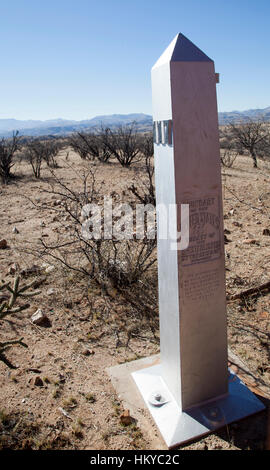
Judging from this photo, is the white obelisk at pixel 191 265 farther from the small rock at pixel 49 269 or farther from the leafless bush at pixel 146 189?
the leafless bush at pixel 146 189

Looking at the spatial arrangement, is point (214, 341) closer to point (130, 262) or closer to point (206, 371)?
point (206, 371)

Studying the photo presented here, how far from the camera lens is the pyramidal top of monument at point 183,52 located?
175 centimetres

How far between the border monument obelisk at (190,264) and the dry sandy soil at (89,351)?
143 millimetres

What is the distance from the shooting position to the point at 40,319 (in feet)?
10.7

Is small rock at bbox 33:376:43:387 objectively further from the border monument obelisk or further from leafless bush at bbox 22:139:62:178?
leafless bush at bbox 22:139:62:178

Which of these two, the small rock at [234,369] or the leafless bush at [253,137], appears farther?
the leafless bush at [253,137]

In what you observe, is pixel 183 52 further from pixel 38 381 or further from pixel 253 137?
pixel 253 137

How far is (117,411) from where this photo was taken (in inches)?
90.7

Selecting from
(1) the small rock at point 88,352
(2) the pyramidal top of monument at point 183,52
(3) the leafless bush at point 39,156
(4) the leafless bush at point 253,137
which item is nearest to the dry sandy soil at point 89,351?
(1) the small rock at point 88,352

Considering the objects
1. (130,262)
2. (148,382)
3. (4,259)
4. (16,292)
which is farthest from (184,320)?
(4,259)

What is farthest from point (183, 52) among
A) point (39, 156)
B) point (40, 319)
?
point (39, 156)

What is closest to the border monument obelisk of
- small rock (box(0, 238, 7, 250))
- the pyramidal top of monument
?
the pyramidal top of monument

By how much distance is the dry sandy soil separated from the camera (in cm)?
212

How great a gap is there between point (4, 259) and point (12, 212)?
2618 mm
